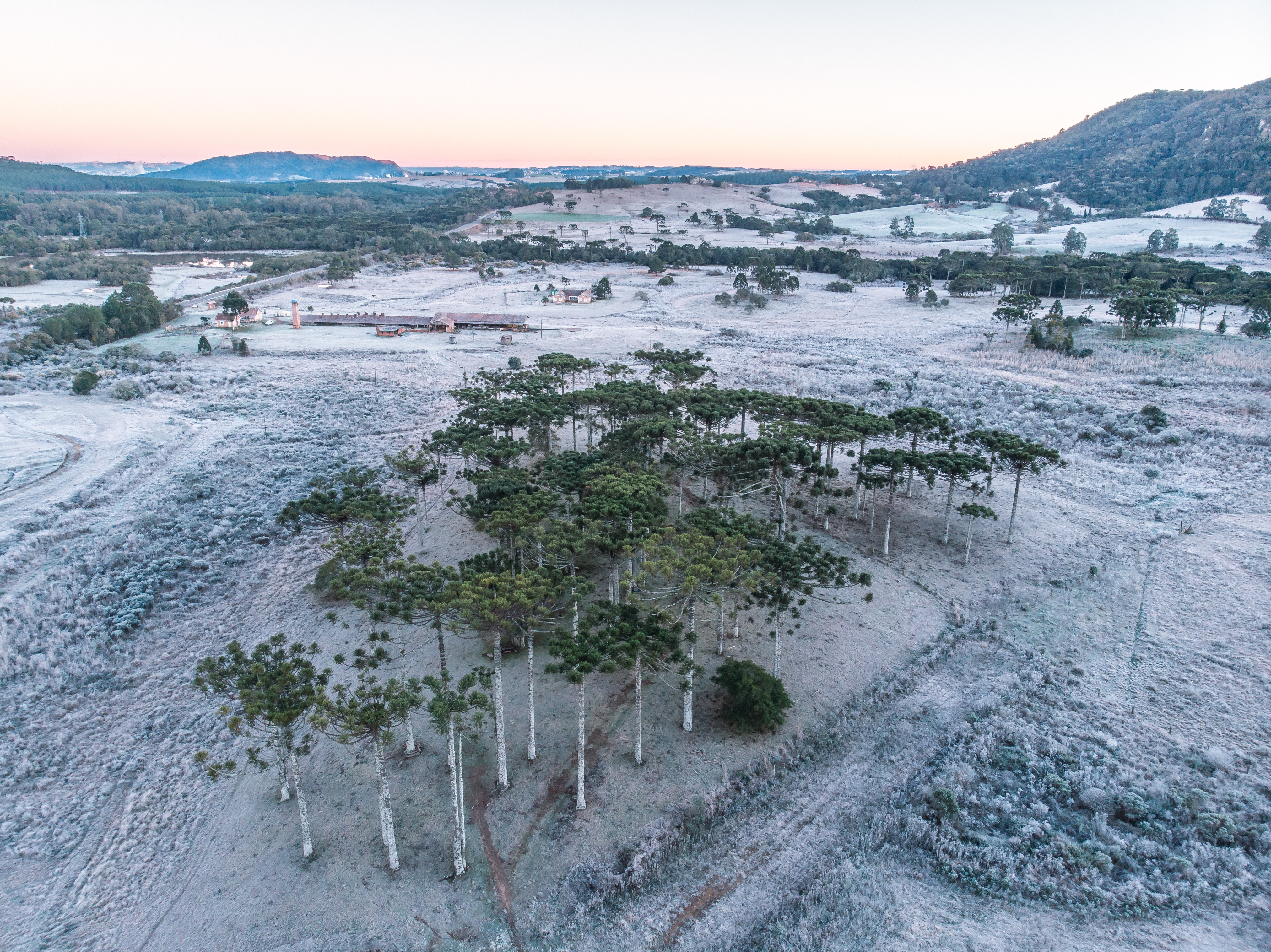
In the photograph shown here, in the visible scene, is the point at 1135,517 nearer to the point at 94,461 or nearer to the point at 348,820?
the point at 348,820

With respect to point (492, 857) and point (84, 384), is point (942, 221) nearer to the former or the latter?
point (84, 384)

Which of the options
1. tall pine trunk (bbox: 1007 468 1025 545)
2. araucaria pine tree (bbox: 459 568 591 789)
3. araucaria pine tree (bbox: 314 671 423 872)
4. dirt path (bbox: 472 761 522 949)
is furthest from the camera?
tall pine trunk (bbox: 1007 468 1025 545)

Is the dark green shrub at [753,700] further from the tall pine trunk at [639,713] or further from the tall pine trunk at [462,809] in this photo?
the tall pine trunk at [462,809]

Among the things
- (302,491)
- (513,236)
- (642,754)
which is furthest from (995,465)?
(513,236)

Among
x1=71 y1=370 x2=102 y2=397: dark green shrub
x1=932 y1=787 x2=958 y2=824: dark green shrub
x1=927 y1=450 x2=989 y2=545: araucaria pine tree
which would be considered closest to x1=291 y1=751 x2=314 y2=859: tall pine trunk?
x1=932 y1=787 x2=958 y2=824: dark green shrub

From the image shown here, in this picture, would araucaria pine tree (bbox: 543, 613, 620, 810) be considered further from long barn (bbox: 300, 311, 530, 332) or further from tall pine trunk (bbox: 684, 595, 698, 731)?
long barn (bbox: 300, 311, 530, 332)
